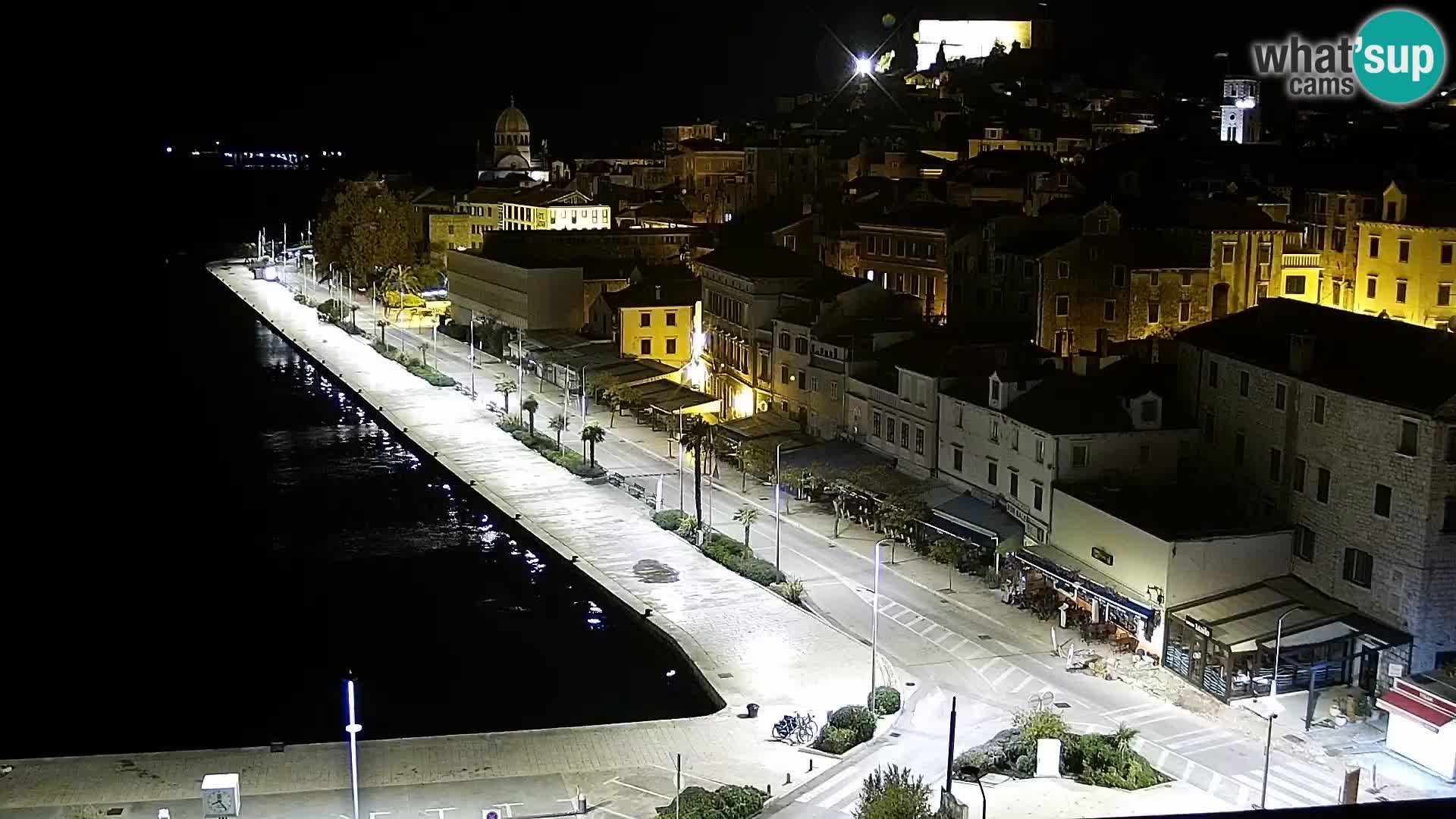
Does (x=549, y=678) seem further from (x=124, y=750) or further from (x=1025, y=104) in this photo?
(x=1025, y=104)

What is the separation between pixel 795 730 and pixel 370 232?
77.6m

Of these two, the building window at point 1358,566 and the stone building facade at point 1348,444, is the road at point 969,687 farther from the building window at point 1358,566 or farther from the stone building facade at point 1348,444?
the building window at point 1358,566

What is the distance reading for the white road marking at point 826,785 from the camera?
80.5 feet

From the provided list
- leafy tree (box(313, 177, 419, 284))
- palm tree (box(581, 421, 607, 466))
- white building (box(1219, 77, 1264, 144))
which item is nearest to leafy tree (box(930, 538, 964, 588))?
palm tree (box(581, 421, 607, 466))

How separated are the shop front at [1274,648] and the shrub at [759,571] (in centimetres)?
929

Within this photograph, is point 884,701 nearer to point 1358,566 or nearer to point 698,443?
point 1358,566

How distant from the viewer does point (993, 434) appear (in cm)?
3962

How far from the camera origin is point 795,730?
89.4 ft

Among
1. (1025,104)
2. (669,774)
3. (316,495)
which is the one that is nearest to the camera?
(669,774)

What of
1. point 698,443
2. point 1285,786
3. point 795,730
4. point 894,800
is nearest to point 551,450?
point 698,443

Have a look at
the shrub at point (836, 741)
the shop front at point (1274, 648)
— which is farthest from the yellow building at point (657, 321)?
the shrub at point (836, 741)

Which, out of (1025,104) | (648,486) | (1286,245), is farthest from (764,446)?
(1025,104)

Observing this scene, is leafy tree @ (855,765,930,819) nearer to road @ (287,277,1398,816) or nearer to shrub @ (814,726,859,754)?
road @ (287,277,1398,816)

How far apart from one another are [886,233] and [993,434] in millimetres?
20946
